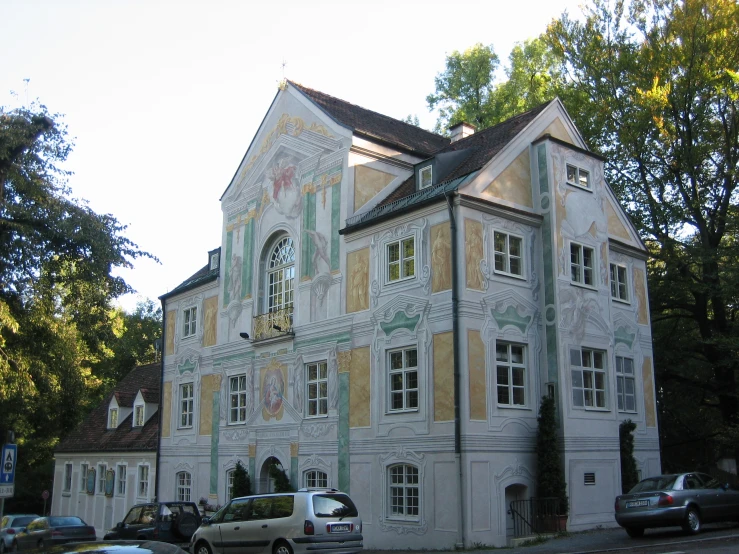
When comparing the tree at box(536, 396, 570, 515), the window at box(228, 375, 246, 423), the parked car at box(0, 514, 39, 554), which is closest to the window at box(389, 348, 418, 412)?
the tree at box(536, 396, 570, 515)

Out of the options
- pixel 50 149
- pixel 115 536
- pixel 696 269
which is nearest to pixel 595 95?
pixel 696 269

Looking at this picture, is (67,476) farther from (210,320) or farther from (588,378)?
(588,378)

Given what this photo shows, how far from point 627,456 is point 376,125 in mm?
14504

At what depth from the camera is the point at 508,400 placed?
71.4 ft

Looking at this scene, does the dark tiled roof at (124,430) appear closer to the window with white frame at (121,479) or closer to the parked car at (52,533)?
the window with white frame at (121,479)

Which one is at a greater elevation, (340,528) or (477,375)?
(477,375)

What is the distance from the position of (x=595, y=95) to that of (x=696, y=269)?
28.2 ft

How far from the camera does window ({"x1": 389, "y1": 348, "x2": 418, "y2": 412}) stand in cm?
2208

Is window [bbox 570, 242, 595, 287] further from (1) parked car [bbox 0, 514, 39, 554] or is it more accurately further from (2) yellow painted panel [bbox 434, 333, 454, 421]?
(1) parked car [bbox 0, 514, 39, 554]

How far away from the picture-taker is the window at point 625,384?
25141 mm

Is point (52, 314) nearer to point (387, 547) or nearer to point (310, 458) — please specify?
point (310, 458)

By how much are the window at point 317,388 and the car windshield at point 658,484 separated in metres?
9.94

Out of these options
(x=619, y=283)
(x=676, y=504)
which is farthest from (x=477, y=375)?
(x=619, y=283)

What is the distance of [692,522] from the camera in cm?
1842
